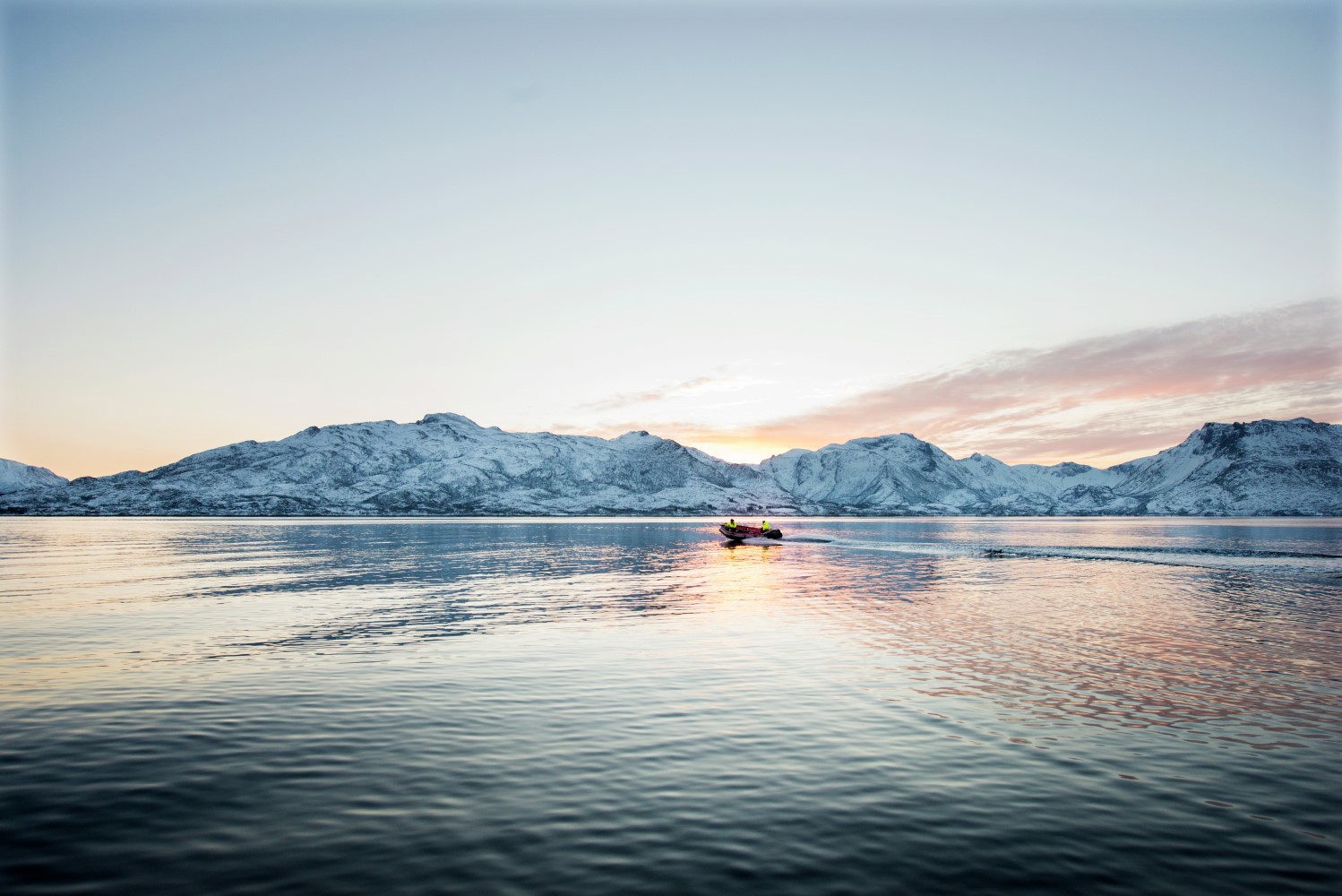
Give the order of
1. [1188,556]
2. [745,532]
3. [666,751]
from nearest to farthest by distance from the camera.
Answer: [666,751]
[1188,556]
[745,532]

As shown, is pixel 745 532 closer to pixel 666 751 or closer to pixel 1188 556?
pixel 1188 556

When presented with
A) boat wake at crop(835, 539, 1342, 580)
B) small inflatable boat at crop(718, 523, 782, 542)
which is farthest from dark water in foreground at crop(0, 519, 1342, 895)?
small inflatable boat at crop(718, 523, 782, 542)

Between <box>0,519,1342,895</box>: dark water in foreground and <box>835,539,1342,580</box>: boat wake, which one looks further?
<box>835,539,1342,580</box>: boat wake

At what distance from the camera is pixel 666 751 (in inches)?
787

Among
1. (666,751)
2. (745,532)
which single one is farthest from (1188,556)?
(666,751)

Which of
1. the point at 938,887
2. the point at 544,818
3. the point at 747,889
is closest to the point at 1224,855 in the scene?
the point at 938,887

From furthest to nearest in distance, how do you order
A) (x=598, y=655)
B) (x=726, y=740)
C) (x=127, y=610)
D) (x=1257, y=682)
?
1. (x=127, y=610)
2. (x=598, y=655)
3. (x=1257, y=682)
4. (x=726, y=740)

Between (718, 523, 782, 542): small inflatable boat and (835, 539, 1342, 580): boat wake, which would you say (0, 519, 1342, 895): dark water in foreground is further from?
(718, 523, 782, 542): small inflatable boat

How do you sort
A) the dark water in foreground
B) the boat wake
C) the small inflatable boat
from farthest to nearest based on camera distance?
1. the small inflatable boat
2. the boat wake
3. the dark water in foreground

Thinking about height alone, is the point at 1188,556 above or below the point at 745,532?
below

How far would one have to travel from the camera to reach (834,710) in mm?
24234

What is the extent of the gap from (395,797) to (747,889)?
8.21 meters

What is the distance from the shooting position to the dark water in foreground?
528 inches

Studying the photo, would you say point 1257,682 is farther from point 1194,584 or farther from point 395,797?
point 1194,584
